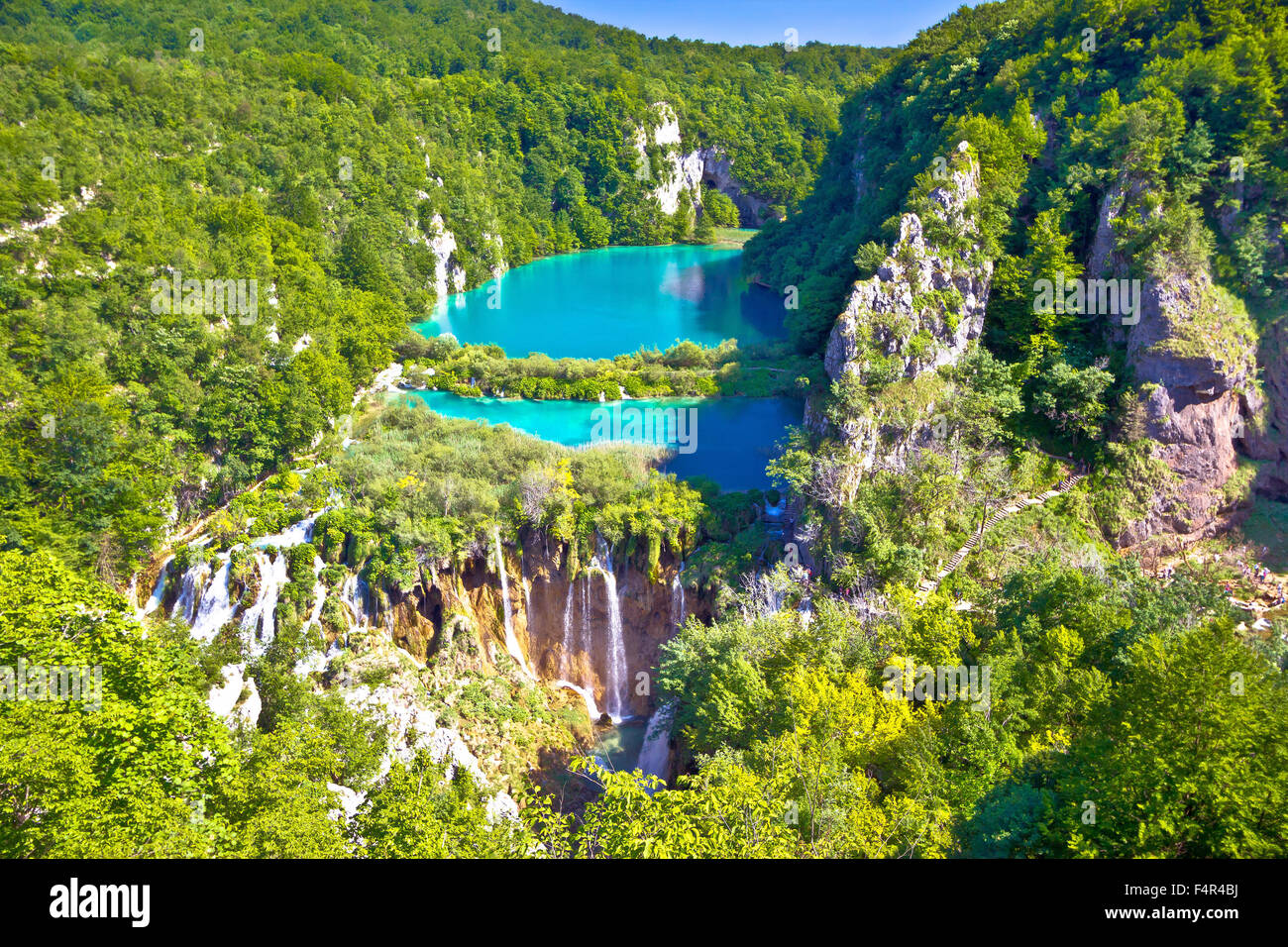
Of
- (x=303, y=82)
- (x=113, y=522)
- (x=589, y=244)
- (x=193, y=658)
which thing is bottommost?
(x=193, y=658)

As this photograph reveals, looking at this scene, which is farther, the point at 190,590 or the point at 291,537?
the point at 291,537

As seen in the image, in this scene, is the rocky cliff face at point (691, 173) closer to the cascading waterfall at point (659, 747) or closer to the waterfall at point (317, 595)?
the waterfall at point (317, 595)

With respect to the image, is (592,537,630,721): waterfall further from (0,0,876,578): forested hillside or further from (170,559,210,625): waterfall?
(0,0,876,578): forested hillside

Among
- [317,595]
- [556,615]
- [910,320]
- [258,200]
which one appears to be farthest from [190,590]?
[258,200]

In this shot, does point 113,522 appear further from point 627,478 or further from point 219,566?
point 627,478

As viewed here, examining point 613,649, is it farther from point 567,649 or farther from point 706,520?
point 706,520
